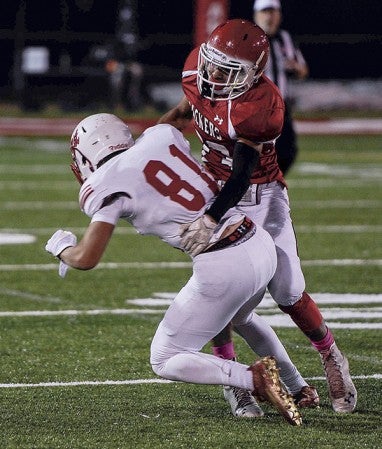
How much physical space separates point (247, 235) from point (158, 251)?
4165 millimetres

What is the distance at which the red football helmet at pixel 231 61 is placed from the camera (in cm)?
438

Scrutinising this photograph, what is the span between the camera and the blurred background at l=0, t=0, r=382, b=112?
19922 mm

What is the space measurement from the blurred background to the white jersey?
46.9 feet

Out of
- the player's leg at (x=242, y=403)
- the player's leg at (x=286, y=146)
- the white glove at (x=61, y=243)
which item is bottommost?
the player's leg at (x=286, y=146)

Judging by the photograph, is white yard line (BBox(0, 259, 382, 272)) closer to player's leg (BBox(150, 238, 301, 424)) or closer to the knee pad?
the knee pad

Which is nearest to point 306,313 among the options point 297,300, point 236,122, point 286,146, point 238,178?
point 297,300

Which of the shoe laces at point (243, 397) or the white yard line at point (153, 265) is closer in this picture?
the shoe laces at point (243, 397)

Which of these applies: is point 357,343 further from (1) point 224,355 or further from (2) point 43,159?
(2) point 43,159

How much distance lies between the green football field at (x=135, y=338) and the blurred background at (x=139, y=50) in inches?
352

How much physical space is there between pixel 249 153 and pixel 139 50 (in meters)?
16.9

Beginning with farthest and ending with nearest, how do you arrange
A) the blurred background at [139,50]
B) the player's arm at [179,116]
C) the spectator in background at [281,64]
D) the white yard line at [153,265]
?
1. the blurred background at [139,50]
2. the white yard line at [153,265]
3. the spectator in background at [281,64]
4. the player's arm at [179,116]

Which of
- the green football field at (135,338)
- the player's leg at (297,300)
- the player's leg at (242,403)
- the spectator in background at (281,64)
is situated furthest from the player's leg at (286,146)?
the player's leg at (242,403)

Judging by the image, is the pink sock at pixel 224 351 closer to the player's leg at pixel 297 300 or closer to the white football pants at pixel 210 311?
the player's leg at pixel 297 300

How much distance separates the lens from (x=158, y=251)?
8352 millimetres
